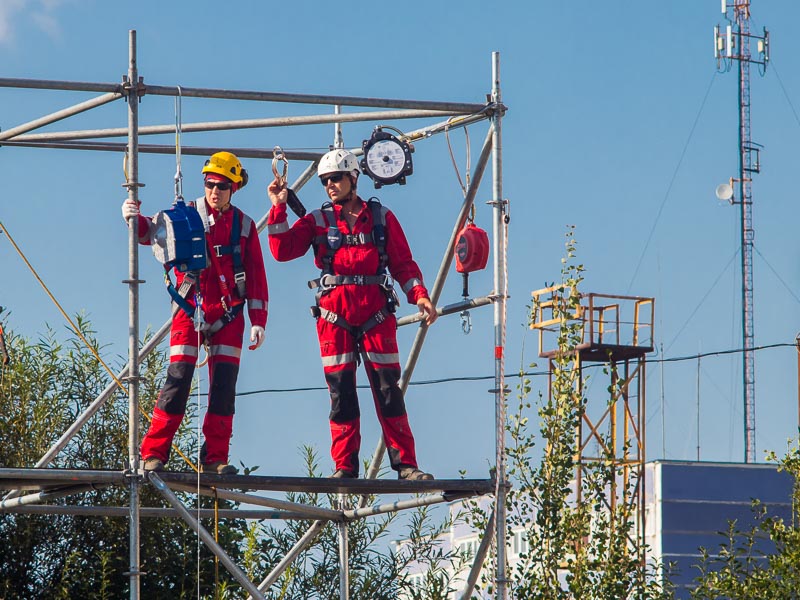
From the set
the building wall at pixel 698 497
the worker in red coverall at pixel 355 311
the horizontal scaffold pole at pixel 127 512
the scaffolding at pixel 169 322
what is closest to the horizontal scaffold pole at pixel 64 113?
the scaffolding at pixel 169 322

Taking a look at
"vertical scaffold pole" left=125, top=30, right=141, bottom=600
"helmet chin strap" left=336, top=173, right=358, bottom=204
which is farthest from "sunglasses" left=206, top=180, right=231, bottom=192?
"helmet chin strap" left=336, top=173, right=358, bottom=204

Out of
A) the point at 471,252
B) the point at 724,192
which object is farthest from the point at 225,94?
the point at 724,192

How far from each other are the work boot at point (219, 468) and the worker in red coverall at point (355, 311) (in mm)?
951

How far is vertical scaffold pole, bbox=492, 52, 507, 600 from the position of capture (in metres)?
12.2

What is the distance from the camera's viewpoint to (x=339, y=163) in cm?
1286

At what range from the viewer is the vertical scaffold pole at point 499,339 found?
1223 cm

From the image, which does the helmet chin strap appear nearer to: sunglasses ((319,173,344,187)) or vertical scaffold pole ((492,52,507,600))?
sunglasses ((319,173,344,187))

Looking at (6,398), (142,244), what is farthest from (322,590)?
(142,244)

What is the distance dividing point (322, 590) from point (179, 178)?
6733 millimetres

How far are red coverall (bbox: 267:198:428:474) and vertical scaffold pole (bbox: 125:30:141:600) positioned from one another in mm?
1288

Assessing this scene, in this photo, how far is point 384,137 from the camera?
1283 centimetres

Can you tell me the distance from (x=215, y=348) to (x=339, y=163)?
1773 millimetres

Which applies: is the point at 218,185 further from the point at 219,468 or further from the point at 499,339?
the point at 499,339

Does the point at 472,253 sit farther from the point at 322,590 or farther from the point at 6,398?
the point at 6,398
